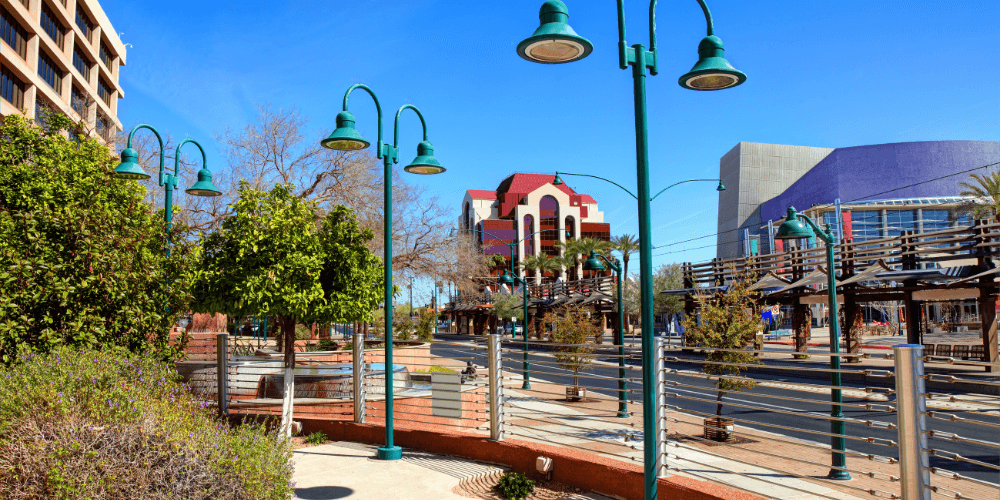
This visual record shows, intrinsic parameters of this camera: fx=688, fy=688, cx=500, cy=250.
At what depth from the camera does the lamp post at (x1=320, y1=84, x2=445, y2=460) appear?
9.80 meters

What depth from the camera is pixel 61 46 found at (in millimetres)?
42875

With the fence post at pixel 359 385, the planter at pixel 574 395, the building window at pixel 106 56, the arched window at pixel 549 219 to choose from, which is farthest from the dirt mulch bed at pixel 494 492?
the arched window at pixel 549 219

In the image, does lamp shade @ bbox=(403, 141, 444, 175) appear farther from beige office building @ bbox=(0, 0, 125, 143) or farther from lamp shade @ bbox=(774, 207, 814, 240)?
beige office building @ bbox=(0, 0, 125, 143)

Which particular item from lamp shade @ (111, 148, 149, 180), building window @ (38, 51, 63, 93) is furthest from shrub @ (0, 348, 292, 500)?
building window @ (38, 51, 63, 93)

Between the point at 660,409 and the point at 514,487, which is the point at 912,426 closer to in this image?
the point at 660,409

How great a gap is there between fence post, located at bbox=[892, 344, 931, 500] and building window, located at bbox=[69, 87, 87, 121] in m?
41.2

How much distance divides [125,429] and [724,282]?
132 feet

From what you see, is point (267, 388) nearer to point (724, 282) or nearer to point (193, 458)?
point (193, 458)

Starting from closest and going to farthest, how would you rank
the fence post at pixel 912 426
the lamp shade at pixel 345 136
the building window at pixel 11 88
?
the fence post at pixel 912 426, the lamp shade at pixel 345 136, the building window at pixel 11 88

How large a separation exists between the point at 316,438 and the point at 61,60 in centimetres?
4113

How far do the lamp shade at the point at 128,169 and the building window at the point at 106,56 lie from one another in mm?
47454

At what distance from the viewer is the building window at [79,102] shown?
126 ft

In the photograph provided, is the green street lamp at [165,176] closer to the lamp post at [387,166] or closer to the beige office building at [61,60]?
the lamp post at [387,166]

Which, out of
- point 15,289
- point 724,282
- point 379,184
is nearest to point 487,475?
point 15,289
